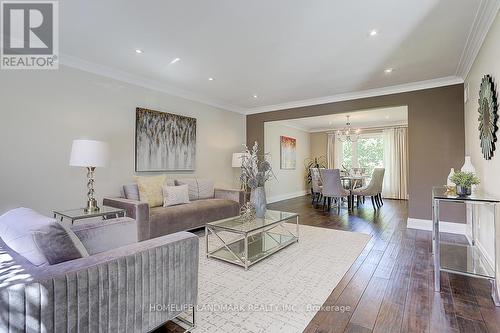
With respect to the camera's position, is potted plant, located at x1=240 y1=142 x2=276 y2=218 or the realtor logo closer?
the realtor logo

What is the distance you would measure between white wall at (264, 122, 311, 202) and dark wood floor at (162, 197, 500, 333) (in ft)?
13.2

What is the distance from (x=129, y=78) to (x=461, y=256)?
487 cm

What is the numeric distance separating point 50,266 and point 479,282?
10.6 feet

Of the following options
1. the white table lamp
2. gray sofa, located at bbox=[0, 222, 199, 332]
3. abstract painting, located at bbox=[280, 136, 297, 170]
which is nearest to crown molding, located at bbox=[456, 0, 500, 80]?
gray sofa, located at bbox=[0, 222, 199, 332]

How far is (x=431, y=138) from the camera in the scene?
161 inches

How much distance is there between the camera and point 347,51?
3.04 meters

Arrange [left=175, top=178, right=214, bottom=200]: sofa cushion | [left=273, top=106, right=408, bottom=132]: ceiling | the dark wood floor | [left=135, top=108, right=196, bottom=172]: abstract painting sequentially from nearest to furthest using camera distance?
the dark wood floor, [left=135, top=108, right=196, bottom=172]: abstract painting, [left=175, top=178, right=214, bottom=200]: sofa cushion, [left=273, top=106, right=408, bottom=132]: ceiling

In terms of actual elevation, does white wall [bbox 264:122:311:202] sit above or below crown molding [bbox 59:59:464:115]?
below

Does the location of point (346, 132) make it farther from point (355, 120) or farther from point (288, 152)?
point (288, 152)

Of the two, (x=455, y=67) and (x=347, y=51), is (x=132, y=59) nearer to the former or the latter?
(x=347, y=51)

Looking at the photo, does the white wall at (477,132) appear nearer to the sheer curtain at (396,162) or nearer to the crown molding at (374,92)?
the crown molding at (374,92)

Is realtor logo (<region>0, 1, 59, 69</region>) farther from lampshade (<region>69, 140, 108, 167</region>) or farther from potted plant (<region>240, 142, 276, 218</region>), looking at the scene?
potted plant (<region>240, 142, 276, 218</region>)

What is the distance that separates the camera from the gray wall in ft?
12.8

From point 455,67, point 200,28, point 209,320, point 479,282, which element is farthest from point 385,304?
point 455,67
